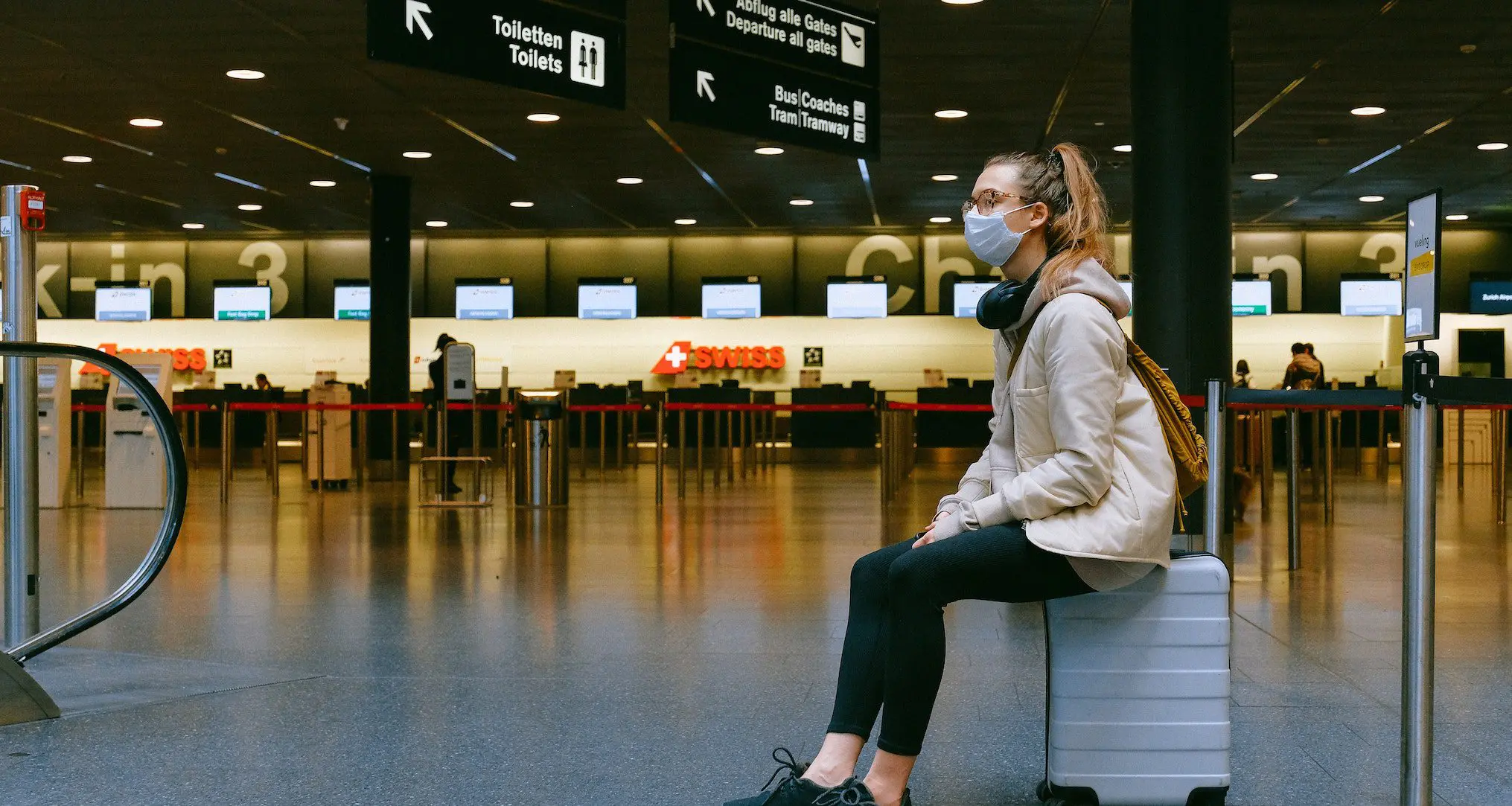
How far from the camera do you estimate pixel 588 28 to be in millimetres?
6410

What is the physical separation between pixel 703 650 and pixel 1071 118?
9.48m

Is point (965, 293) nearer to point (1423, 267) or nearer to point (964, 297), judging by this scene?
point (964, 297)

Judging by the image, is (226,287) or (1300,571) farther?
(226,287)

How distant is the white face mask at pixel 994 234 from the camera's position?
112 inches

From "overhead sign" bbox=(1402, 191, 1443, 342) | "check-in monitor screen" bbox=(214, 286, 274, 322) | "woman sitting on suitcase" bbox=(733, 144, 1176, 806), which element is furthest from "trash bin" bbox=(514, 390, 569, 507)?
"check-in monitor screen" bbox=(214, 286, 274, 322)

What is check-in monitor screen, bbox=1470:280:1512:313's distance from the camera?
20688 mm

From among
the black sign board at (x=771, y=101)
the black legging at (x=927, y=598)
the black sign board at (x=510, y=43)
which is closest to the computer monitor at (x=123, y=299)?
the black sign board at (x=771, y=101)

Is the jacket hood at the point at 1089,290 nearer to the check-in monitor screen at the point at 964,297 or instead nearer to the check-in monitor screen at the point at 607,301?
the check-in monitor screen at the point at 964,297

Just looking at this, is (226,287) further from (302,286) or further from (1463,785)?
(1463,785)

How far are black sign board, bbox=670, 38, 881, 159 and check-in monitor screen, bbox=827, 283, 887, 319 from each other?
46.3 ft

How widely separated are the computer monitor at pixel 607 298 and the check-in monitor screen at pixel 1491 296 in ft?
Answer: 43.4

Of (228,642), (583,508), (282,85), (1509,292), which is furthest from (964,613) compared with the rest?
(1509,292)

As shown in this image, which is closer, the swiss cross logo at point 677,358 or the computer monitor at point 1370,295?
the computer monitor at point 1370,295

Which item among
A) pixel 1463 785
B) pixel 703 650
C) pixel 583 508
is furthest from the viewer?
pixel 583 508
